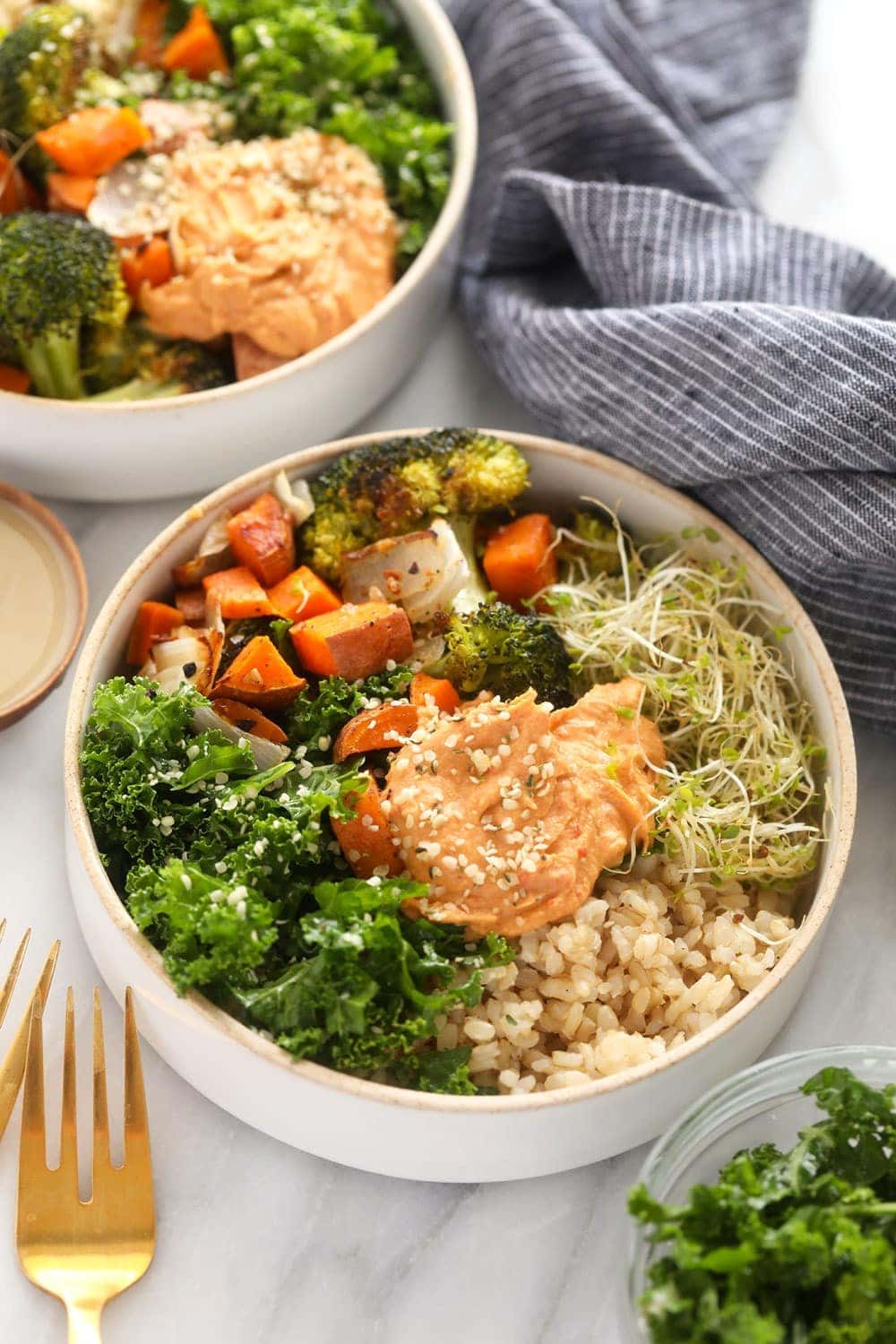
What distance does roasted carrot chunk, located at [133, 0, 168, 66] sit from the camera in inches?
137

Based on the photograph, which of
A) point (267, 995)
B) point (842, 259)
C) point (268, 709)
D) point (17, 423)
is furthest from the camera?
point (842, 259)

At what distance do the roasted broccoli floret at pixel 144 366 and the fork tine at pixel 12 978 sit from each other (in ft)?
4.04

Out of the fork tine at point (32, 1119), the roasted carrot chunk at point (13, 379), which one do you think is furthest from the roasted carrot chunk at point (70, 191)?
the fork tine at point (32, 1119)

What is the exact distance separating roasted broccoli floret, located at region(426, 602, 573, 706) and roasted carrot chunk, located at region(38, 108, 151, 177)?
1392 millimetres

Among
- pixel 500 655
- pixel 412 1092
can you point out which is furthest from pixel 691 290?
pixel 412 1092

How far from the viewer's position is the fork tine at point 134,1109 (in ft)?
7.88

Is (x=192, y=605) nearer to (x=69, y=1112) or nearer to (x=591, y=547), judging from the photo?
(x=591, y=547)

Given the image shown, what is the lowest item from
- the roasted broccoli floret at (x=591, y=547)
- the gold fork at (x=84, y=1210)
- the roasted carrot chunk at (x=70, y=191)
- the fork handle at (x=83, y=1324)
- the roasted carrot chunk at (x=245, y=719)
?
the fork handle at (x=83, y=1324)

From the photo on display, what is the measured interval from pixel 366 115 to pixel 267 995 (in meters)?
2.14

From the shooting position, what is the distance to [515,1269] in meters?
2.47

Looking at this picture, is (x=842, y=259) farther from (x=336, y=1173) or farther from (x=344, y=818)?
(x=336, y=1173)

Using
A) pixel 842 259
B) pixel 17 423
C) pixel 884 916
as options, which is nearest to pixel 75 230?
pixel 17 423

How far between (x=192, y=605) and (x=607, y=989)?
114 centimetres

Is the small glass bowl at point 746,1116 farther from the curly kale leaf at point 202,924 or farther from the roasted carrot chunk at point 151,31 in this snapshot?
the roasted carrot chunk at point 151,31
